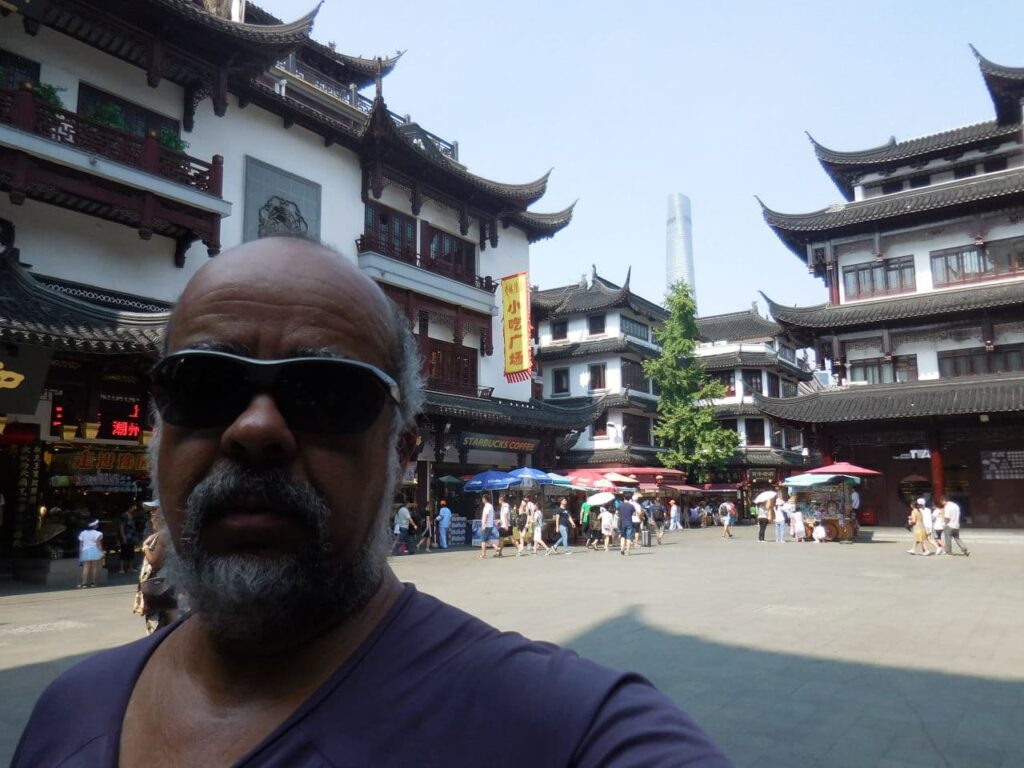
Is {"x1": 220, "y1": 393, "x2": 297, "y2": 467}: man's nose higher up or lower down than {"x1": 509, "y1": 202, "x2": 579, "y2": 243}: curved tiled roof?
lower down

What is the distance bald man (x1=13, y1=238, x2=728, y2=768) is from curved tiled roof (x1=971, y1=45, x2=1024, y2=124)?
32326 millimetres

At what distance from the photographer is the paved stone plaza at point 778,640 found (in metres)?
4.84

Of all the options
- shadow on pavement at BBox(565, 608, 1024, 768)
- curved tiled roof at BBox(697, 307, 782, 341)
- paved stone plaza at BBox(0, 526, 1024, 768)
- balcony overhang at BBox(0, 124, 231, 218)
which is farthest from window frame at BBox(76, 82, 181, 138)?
curved tiled roof at BBox(697, 307, 782, 341)

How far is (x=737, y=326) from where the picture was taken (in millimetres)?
49594

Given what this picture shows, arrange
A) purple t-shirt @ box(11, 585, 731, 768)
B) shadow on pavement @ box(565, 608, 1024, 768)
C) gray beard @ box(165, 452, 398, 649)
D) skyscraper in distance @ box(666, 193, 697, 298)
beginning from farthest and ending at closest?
skyscraper in distance @ box(666, 193, 697, 298) → shadow on pavement @ box(565, 608, 1024, 768) → gray beard @ box(165, 452, 398, 649) → purple t-shirt @ box(11, 585, 731, 768)

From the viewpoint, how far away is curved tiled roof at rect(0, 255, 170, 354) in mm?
10922

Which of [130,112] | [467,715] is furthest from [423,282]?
[467,715]

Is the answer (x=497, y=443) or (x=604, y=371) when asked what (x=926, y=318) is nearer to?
(x=604, y=371)

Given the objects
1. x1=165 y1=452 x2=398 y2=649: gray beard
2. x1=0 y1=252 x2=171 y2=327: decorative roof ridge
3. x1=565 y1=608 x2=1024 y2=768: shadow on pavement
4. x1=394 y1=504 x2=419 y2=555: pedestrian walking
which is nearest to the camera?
x1=165 y1=452 x2=398 y2=649: gray beard

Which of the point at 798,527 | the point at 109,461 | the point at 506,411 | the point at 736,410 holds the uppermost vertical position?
the point at 736,410

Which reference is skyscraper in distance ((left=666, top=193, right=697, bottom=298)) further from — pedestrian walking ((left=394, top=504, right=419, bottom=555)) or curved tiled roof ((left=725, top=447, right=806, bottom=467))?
pedestrian walking ((left=394, top=504, right=419, bottom=555))

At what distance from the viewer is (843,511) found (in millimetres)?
23828

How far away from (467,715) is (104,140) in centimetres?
1542

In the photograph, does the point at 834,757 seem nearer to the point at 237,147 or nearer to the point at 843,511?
the point at 237,147
